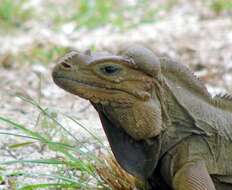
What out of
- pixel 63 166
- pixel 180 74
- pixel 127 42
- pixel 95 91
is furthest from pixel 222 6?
pixel 95 91

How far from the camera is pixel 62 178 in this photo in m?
4.57

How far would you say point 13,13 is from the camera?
1175cm

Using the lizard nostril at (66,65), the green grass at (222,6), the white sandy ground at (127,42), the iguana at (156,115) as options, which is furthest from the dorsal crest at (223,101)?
the green grass at (222,6)

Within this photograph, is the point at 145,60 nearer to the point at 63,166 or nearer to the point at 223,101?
the point at 223,101

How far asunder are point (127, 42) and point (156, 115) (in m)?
5.95

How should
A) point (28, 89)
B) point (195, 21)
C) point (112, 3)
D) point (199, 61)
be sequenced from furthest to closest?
1. point (112, 3)
2. point (195, 21)
3. point (199, 61)
4. point (28, 89)

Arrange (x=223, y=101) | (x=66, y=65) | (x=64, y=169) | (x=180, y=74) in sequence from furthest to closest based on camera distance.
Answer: (x=64, y=169) < (x=223, y=101) < (x=180, y=74) < (x=66, y=65)

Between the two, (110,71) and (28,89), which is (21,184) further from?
(28,89)

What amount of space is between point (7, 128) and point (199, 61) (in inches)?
139

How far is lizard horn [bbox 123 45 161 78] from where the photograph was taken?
4.15 m

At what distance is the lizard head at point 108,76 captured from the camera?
4.08 metres

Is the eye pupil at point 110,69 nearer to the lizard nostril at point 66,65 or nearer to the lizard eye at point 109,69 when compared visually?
the lizard eye at point 109,69

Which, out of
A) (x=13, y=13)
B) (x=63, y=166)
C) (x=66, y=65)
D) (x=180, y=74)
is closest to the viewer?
(x=66, y=65)

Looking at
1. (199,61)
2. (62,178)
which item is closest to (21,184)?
(62,178)
